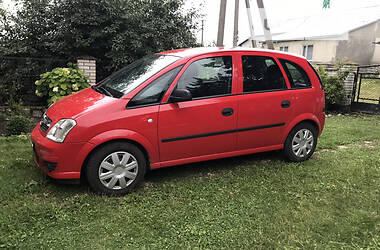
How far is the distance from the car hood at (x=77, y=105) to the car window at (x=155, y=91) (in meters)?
0.28

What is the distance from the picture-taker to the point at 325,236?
3010mm

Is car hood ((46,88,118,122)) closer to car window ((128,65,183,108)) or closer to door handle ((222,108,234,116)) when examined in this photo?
car window ((128,65,183,108))

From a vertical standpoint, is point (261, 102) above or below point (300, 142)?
above

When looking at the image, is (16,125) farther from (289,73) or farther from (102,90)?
(289,73)

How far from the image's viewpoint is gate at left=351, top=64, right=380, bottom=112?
9.80 m

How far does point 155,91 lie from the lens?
3.83 metres

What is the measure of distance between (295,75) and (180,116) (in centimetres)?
196

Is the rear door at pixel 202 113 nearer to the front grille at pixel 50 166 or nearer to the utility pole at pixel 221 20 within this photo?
the front grille at pixel 50 166

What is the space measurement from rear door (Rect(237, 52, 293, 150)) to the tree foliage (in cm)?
460

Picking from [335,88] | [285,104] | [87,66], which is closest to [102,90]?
[285,104]

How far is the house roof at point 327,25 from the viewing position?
23.7 m

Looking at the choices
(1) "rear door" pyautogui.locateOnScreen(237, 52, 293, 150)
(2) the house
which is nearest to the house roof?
(2) the house

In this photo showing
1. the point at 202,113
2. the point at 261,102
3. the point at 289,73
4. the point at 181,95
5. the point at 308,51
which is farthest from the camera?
the point at 308,51

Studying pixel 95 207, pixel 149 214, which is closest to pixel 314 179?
pixel 149 214
